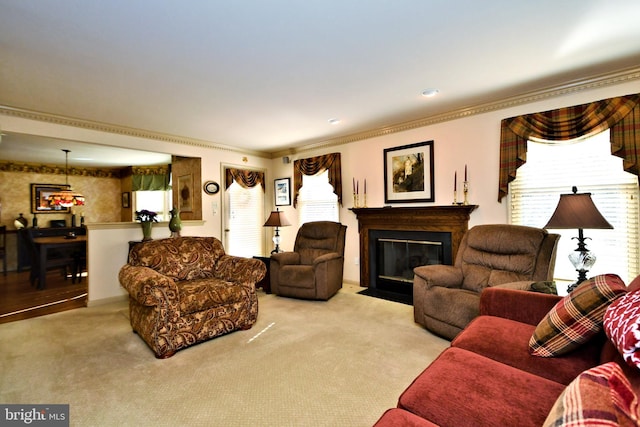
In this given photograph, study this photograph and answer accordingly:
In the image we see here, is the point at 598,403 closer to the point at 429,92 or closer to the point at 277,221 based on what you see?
the point at 429,92

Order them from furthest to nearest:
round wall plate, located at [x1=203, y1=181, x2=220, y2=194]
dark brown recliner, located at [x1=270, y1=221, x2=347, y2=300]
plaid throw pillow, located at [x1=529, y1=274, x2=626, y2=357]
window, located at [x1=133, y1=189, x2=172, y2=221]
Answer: window, located at [x1=133, y1=189, x2=172, y2=221]
round wall plate, located at [x1=203, y1=181, x2=220, y2=194]
dark brown recliner, located at [x1=270, y1=221, x2=347, y2=300]
plaid throw pillow, located at [x1=529, y1=274, x2=626, y2=357]

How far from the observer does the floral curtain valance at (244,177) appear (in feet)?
17.3

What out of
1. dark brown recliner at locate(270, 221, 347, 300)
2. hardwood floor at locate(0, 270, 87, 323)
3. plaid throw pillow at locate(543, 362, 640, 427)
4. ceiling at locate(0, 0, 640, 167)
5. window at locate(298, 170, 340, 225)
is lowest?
hardwood floor at locate(0, 270, 87, 323)

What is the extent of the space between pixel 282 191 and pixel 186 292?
11.1ft

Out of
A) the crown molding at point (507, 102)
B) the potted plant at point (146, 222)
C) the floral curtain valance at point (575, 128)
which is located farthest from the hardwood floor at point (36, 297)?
the floral curtain valance at point (575, 128)

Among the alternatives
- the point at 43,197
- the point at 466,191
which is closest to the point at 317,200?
the point at 466,191

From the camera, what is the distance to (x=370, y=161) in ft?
14.9

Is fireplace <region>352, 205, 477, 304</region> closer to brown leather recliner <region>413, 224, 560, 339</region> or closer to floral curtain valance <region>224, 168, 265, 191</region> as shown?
brown leather recliner <region>413, 224, 560, 339</region>

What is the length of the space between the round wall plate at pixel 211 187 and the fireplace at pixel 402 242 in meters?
2.43

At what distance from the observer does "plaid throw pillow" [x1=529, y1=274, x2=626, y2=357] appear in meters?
1.32

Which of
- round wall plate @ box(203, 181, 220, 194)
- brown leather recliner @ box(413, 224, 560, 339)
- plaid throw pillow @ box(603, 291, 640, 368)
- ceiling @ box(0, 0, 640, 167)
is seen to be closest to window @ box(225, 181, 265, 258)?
round wall plate @ box(203, 181, 220, 194)

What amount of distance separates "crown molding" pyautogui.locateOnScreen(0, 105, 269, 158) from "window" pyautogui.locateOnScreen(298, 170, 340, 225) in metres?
1.47

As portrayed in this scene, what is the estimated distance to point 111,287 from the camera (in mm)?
4039

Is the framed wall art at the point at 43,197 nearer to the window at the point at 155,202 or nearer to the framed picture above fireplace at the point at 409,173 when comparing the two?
the window at the point at 155,202
